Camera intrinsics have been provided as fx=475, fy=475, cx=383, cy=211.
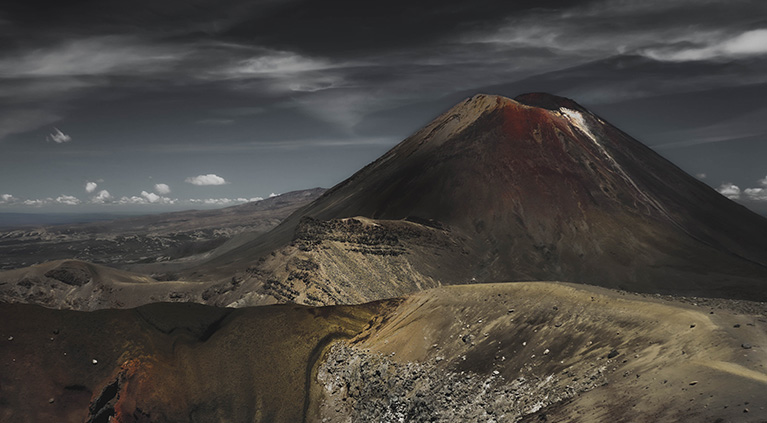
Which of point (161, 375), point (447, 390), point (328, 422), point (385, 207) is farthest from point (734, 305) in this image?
point (385, 207)

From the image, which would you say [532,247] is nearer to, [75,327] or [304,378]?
[304,378]

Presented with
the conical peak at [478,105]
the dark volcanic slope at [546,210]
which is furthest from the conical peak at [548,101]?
the conical peak at [478,105]

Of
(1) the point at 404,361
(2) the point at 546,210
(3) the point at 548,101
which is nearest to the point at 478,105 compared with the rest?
(3) the point at 548,101

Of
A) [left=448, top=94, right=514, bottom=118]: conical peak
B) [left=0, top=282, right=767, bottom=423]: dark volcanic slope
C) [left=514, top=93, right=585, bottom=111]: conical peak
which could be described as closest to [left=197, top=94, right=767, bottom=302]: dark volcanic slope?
[left=448, top=94, right=514, bottom=118]: conical peak

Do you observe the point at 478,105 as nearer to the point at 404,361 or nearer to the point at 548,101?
the point at 548,101

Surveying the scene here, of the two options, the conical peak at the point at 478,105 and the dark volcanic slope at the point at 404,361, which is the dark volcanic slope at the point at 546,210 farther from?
the dark volcanic slope at the point at 404,361
